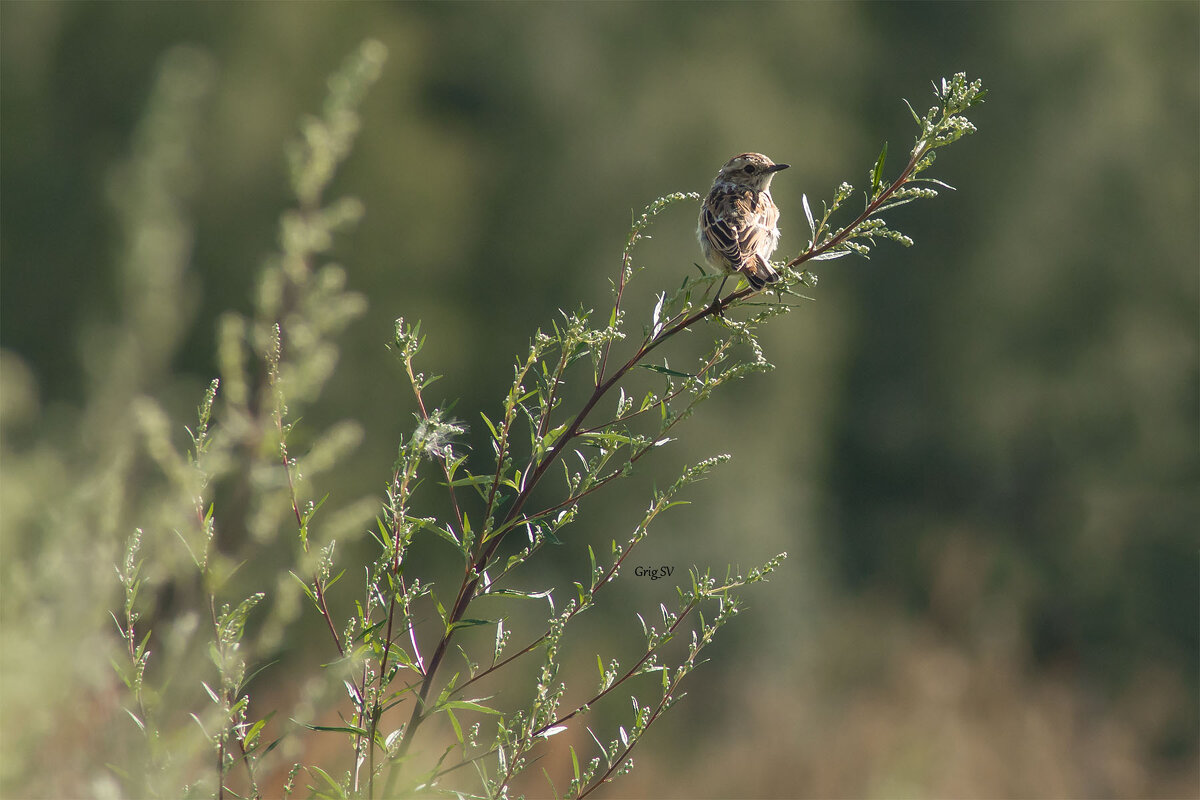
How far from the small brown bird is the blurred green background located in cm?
825

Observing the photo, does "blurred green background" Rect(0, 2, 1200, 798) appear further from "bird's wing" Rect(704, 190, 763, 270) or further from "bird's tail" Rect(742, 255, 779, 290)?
"bird's tail" Rect(742, 255, 779, 290)

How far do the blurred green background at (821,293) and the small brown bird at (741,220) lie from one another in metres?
8.25

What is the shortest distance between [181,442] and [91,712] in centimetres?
1049

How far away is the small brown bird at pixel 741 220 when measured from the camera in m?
4.31

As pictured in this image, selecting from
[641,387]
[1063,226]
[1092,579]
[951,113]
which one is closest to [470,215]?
[641,387]

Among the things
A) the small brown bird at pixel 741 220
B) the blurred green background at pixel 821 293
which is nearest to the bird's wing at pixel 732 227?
the small brown bird at pixel 741 220

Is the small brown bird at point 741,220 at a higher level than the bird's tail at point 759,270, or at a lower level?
higher

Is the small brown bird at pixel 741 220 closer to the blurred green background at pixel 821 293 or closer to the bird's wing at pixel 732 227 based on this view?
the bird's wing at pixel 732 227

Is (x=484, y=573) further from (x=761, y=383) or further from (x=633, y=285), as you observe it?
(x=761, y=383)

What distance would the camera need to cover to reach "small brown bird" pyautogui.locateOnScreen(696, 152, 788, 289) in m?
4.31

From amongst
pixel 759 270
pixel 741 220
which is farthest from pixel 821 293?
pixel 759 270

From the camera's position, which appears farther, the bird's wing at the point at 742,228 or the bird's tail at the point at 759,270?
the bird's wing at the point at 742,228

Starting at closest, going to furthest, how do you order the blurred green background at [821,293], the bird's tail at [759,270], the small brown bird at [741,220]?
the bird's tail at [759,270]
the small brown bird at [741,220]
the blurred green background at [821,293]

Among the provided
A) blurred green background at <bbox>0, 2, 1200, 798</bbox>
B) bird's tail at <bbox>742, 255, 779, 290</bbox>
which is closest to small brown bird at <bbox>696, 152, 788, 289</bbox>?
bird's tail at <bbox>742, 255, 779, 290</bbox>
